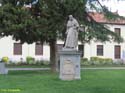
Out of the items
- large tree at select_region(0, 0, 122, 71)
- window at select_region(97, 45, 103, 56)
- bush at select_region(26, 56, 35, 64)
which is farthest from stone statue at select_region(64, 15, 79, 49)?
window at select_region(97, 45, 103, 56)

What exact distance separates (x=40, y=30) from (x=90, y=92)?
14049mm

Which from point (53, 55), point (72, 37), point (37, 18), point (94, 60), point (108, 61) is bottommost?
A: point (108, 61)

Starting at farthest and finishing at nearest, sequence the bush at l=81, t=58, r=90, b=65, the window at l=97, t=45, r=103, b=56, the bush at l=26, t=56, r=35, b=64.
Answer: the window at l=97, t=45, r=103, b=56
the bush at l=81, t=58, r=90, b=65
the bush at l=26, t=56, r=35, b=64

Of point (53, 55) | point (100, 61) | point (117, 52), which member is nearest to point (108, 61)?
point (100, 61)

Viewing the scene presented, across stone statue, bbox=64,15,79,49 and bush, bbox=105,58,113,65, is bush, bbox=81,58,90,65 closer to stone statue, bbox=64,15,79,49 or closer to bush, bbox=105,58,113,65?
bush, bbox=105,58,113,65

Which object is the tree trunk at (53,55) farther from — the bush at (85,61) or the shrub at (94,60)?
the shrub at (94,60)

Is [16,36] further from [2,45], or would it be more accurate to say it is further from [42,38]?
[2,45]

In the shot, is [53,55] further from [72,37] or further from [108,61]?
[108,61]

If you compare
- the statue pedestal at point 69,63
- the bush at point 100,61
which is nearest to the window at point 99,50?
the bush at point 100,61

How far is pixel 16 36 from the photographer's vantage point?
1222 inches

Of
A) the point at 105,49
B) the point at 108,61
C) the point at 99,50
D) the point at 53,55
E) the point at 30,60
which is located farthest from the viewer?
the point at 105,49

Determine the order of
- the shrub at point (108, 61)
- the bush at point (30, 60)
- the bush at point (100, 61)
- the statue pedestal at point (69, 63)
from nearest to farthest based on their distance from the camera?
the statue pedestal at point (69, 63), the bush at point (30, 60), the bush at point (100, 61), the shrub at point (108, 61)

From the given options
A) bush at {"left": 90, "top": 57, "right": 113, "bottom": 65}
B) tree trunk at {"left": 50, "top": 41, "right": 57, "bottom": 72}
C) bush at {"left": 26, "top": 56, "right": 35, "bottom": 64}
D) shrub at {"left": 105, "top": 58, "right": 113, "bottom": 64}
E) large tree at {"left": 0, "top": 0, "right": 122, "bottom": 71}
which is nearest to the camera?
large tree at {"left": 0, "top": 0, "right": 122, "bottom": 71}

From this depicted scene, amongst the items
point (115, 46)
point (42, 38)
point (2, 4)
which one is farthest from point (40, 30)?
point (115, 46)
